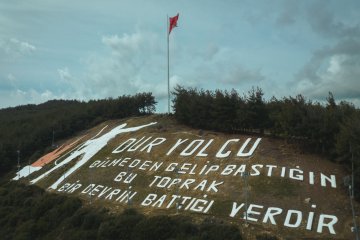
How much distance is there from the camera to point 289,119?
60.8 metres

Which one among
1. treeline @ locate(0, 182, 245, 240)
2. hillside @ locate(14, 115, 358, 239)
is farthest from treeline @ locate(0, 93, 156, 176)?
treeline @ locate(0, 182, 245, 240)

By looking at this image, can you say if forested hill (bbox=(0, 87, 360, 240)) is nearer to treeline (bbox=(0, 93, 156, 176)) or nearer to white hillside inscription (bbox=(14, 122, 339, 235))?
white hillside inscription (bbox=(14, 122, 339, 235))

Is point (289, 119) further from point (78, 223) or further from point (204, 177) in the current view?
point (78, 223)

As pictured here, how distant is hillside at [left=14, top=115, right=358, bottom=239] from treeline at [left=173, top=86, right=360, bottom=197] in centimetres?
196

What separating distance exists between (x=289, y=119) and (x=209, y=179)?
13.2 metres

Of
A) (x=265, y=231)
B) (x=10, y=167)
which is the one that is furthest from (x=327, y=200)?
(x=10, y=167)

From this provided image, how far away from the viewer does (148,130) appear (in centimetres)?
8850

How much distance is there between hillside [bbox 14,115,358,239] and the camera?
4650 cm

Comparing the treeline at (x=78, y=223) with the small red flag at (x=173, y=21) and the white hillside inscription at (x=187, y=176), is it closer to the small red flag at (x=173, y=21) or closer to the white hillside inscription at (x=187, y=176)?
the white hillside inscription at (x=187, y=176)

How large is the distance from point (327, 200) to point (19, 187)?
56069mm

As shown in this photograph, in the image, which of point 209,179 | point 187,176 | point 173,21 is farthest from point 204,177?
point 173,21

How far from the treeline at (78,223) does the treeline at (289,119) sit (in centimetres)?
1751

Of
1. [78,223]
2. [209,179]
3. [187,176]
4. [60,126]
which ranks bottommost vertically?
[60,126]

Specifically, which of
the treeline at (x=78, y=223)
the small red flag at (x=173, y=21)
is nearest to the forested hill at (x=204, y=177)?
the treeline at (x=78, y=223)
